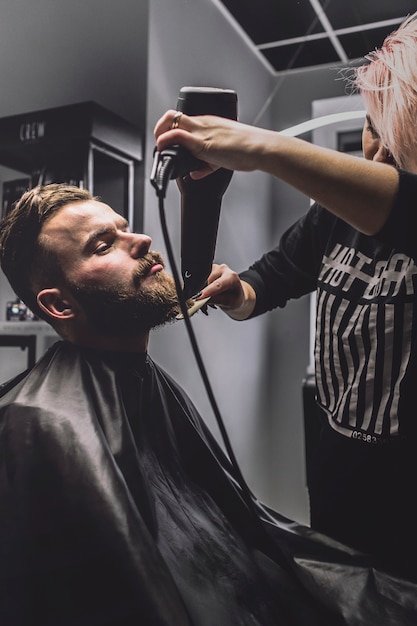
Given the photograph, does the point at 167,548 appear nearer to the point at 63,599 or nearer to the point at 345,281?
the point at 63,599

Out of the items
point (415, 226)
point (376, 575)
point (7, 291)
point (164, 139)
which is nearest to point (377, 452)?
point (376, 575)

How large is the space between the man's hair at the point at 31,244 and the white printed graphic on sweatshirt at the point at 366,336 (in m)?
0.55

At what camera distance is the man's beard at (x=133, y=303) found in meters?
1.11

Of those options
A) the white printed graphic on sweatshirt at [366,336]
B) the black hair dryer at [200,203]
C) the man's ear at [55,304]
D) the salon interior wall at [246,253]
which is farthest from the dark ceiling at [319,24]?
the man's ear at [55,304]

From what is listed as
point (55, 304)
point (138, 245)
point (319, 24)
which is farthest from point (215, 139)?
point (319, 24)

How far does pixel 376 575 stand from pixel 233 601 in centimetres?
27

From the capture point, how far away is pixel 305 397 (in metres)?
1.53

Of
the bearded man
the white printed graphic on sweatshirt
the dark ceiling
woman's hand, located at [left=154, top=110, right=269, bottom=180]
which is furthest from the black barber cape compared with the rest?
the dark ceiling

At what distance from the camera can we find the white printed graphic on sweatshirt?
101 cm

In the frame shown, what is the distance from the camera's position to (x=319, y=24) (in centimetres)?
132

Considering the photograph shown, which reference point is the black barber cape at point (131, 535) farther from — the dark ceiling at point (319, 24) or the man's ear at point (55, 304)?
the dark ceiling at point (319, 24)

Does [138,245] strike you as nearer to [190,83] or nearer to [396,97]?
[190,83]

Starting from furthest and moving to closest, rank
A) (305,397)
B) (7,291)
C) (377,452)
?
1. (305,397)
2. (7,291)
3. (377,452)

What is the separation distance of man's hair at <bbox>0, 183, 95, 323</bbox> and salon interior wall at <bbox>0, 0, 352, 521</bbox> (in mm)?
74
